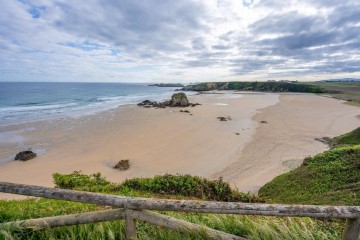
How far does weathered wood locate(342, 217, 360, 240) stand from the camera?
123 inches

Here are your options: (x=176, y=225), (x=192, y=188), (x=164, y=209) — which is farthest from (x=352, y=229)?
(x=192, y=188)

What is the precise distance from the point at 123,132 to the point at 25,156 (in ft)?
32.7

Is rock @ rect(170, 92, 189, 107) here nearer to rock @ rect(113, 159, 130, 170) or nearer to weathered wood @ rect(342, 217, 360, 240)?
rock @ rect(113, 159, 130, 170)

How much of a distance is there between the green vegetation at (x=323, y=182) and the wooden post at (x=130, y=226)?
20.2 feet

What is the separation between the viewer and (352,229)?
3150 millimetres

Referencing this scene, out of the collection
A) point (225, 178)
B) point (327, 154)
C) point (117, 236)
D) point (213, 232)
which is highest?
point (213, 232)

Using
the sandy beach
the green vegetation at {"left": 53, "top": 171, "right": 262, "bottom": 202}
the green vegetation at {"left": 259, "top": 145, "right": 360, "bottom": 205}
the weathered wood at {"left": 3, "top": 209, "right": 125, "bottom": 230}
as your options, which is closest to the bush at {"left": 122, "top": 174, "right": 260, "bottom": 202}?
the green vegetation at {"left": 53, "top": 171, "right": 262, "bottom": 202}

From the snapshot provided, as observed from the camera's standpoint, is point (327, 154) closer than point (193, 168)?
Yes

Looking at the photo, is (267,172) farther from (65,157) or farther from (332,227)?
(65,157)

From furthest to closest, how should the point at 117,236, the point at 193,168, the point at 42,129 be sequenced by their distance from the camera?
1. the point at 42,129
2. the point at 193,168
3. the point at 117,236

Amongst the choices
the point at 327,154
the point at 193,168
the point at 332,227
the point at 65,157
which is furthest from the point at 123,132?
the point at 332,227

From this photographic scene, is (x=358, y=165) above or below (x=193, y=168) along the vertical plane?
above

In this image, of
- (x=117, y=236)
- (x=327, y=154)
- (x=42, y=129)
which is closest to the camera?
(x=117, y=236)

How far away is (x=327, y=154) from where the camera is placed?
1077 centimetres
